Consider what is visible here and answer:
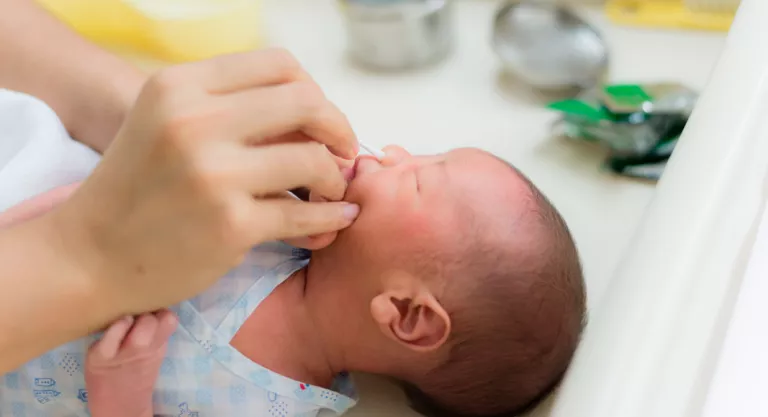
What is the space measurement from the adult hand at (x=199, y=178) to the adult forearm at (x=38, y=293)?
10mm

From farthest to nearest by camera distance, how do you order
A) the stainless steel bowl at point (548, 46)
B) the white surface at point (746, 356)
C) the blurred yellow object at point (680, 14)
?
the blurred yellow object at point (680, 14)
the stainless steel bowl at point (548, 46)
the white surface at point (746, 356)

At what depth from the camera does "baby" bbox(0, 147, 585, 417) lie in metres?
0.64

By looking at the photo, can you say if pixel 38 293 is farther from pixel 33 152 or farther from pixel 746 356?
pixel 746 356

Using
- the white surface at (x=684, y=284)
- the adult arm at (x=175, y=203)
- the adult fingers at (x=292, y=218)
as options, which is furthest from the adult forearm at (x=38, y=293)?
the white surface at (x=684, y=284)

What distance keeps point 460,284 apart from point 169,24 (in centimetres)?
74

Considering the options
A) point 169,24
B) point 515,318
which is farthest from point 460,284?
point 169,24

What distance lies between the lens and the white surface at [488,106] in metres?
0.85

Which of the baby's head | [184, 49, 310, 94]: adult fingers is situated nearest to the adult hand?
[184, 49, 310, 94]: adult fingers

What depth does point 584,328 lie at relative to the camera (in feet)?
2.17

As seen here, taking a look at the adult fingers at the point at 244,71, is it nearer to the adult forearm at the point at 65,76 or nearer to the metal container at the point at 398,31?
the adult forearm at the point at 65,76

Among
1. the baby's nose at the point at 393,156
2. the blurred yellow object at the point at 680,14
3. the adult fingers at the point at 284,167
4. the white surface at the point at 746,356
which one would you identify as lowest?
the blurred yellow object at the point at 680,14

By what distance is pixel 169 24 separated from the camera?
3.75ft

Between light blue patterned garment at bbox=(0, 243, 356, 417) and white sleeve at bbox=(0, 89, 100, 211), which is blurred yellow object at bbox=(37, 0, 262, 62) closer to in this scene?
white sleeve at bbox=(0, 89, 100, 211)

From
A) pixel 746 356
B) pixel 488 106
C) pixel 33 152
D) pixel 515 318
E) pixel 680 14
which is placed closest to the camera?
pixel 746 356
